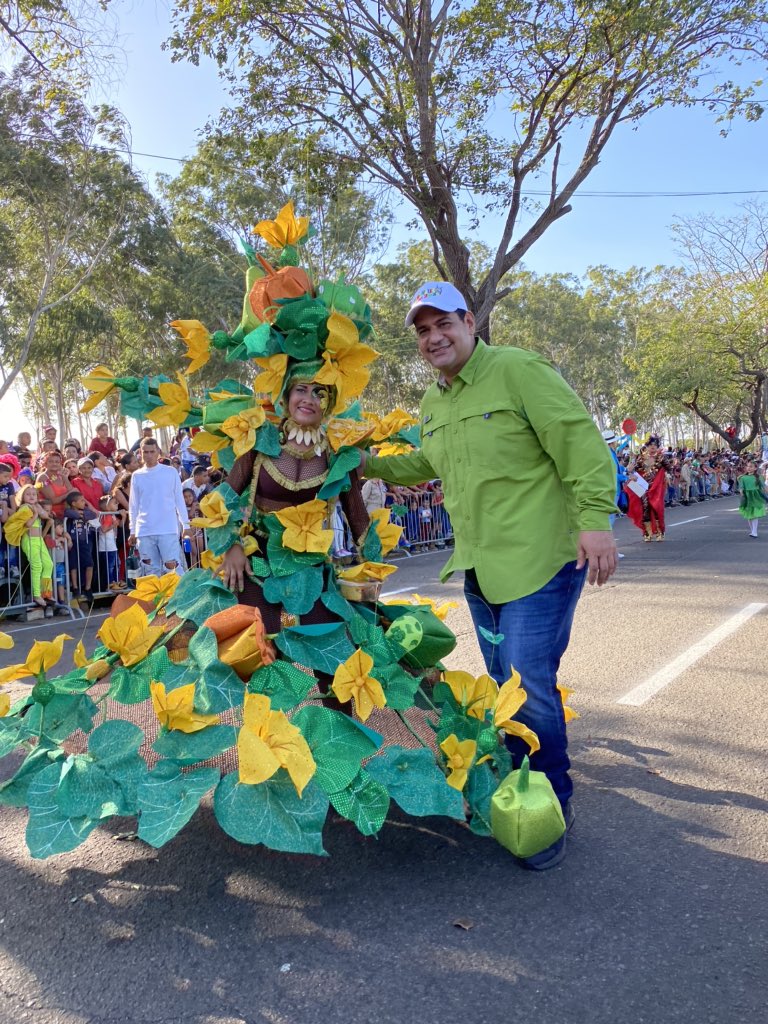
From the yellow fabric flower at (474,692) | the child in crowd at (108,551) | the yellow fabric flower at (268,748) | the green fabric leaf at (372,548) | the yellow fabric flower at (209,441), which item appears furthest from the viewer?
the child in crowd at (108,551)

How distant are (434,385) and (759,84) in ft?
43.9

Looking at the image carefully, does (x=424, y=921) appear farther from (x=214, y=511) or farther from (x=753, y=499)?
(x=753, y=499)

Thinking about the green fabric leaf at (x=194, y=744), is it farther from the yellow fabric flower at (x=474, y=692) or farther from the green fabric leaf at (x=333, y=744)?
the yellow fabric flower at (x=474, y=692)

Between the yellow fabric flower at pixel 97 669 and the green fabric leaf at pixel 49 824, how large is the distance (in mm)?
471

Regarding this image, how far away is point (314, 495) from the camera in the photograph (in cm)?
329

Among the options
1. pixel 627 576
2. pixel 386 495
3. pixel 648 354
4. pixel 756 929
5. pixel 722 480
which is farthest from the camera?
pixel 722 480

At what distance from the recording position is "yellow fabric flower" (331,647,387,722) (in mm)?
2701

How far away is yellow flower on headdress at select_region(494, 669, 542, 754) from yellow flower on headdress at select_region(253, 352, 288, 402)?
143 centimetres

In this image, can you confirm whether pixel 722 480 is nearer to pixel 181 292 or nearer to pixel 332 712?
pixel 181 292

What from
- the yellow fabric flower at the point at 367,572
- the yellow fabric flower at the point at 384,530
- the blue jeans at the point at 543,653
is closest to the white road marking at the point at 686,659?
the blue jeans at the point at 543,653

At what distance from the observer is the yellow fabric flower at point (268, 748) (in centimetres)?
233

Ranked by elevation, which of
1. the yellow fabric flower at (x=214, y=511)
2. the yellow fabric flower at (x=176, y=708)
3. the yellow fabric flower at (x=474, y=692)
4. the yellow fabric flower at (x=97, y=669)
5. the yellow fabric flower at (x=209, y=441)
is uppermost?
the yellow fabric flower at (x=209, y=441)

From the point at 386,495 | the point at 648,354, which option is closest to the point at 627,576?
the point at 386,495

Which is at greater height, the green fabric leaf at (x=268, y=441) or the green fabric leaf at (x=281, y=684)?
the green fabric leaf at (x=268, y=441)
